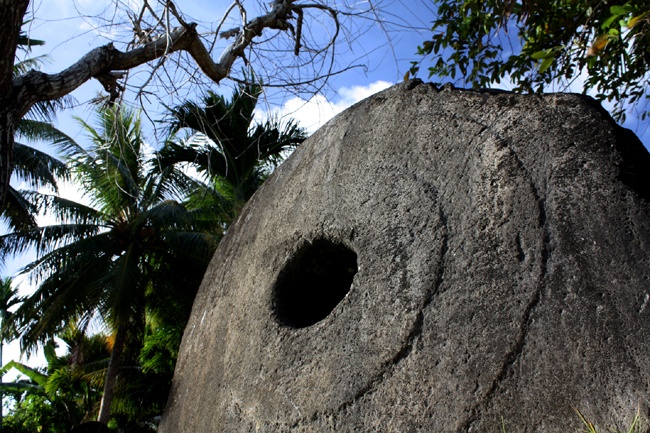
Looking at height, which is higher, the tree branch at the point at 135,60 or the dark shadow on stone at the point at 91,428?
the tree branch at the point at 135,60

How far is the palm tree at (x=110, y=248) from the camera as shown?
12500 mm

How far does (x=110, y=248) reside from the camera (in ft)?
44.0

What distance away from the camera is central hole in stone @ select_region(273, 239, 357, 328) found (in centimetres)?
321

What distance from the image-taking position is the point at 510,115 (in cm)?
290

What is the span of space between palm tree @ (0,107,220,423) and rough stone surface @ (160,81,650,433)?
9.51 metres

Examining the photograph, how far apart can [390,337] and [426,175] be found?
0.69 meters

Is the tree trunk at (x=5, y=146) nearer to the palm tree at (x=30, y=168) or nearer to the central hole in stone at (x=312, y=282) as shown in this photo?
the central hole in stone at (x=312, y=282)

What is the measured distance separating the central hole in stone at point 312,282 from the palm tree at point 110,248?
9.37 m

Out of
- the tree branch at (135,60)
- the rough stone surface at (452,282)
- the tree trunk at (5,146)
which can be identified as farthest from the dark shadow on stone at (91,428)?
the tree branch at (135,60)

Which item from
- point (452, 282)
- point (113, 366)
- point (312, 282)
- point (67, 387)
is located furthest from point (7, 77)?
point (67, 387)

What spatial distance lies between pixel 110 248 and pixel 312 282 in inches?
424

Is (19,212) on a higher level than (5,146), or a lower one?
higher

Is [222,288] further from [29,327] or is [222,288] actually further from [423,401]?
[29,327]

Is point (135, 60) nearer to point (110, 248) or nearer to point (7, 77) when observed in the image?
point (7, 77)
